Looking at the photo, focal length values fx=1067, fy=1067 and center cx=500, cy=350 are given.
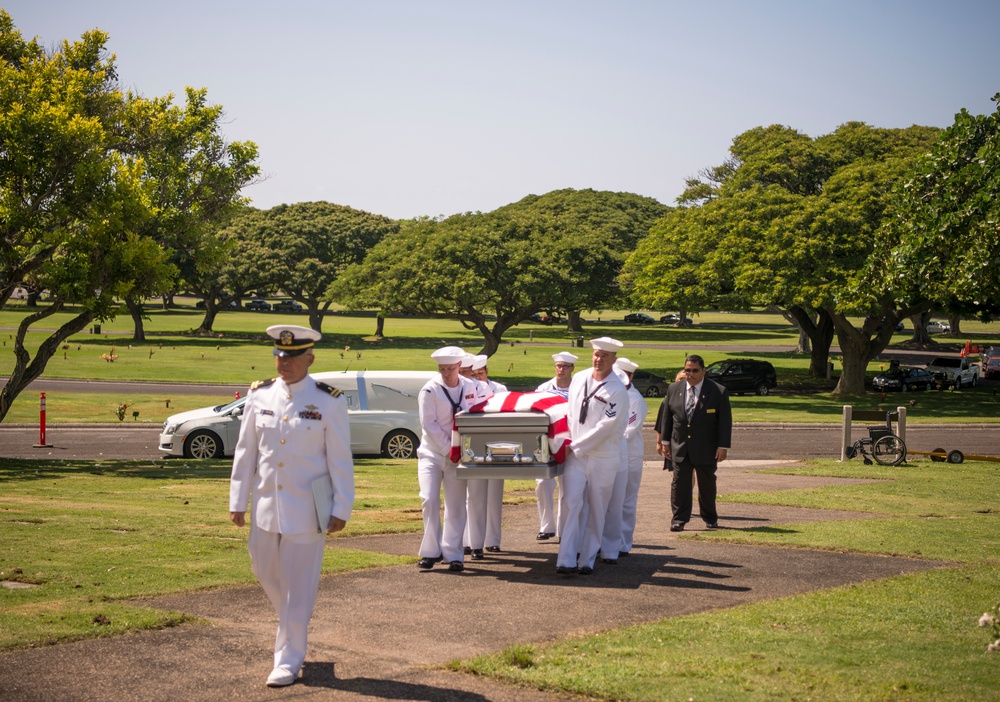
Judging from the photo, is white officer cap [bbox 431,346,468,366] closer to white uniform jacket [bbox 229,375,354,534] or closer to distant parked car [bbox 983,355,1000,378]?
white uniform jacket [bbox 229,375,354,534]

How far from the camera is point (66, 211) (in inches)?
781

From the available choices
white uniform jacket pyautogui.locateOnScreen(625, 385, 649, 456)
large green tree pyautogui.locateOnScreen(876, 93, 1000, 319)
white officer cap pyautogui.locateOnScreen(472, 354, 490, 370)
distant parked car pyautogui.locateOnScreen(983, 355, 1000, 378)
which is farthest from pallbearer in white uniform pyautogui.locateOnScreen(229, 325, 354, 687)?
distant parked car pyautogui.locateOnScreen(983, 355, 1000, 378)

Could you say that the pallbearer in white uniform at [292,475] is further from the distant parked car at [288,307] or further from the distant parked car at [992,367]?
the distant parked car at [288,307]

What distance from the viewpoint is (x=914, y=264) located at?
736 inches

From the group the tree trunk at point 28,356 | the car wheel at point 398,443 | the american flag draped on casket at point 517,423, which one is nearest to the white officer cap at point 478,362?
the american flag draped on casket at point 517,423

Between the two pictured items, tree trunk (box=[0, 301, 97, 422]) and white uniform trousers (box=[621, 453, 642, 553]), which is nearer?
white uniform trousers (box=[621, 453, 642, 553])

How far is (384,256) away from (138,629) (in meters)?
47.1

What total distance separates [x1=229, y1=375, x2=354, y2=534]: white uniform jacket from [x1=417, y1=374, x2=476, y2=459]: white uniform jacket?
10.1 ft

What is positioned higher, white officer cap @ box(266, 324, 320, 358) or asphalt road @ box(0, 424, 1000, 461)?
white officer cap @ box(266, 324, 320, 358)

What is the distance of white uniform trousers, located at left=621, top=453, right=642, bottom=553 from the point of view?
35.9 feet

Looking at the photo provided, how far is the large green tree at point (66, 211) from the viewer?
19.0 m

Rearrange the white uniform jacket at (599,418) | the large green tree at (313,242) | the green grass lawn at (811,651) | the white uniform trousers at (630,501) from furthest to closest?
the large green tree at (313,242) < the white uniform trousers at (630,501) < the white uniform jacket at (599,418) < the green grass lawn at (811,651)

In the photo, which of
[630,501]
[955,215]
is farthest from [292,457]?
[955,215]

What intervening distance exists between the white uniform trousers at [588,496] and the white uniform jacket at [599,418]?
0.09 m
